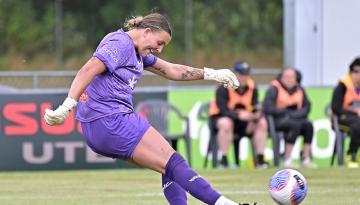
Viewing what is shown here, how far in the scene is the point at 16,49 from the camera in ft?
87.4

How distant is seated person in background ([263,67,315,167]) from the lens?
16188mm

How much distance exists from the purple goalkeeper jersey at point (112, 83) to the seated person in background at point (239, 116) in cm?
790

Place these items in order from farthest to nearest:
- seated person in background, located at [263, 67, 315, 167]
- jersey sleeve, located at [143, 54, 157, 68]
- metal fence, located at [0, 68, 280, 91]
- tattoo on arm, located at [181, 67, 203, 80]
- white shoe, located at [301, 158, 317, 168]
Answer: metal fence, located at [0, 68, 280, 91], seated person in background, located at [263, 67, 315, 167], white shoe, located at [301, 158, 317, 168], tattoo on arm, located at [181, 67, 203, 80], jersey sleeve, located at [143, 54, 157, 68]

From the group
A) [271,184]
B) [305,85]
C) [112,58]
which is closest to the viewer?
[112,58]

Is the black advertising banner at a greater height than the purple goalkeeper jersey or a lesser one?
lesser

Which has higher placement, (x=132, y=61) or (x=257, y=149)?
(x=132, y=61)

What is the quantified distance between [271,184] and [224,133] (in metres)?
7.03

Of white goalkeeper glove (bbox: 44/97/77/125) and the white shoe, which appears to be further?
the white shoe

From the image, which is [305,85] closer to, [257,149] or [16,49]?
[257,149]

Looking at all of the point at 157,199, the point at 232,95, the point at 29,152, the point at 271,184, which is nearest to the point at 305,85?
the point at 232,95

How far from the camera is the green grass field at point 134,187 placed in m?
10.8

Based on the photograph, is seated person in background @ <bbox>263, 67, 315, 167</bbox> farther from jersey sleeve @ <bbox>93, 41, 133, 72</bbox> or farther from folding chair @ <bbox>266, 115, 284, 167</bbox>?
jersey sleeve @ <bbox>93, 41, 133, 72</bbox>

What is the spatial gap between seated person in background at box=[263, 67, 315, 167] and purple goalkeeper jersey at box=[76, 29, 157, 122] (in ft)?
27.1

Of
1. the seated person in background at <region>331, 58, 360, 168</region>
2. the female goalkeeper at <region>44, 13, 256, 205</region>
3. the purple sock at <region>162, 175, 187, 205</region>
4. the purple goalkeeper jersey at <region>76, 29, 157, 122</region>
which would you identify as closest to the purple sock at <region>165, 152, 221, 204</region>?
the female goalkeeper at <region>44, 13, 256, 205</region>
